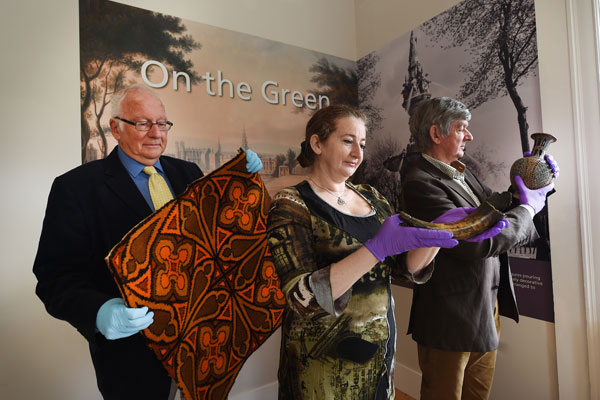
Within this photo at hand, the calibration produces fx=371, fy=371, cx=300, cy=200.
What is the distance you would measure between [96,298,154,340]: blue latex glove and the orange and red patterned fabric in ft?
0.12

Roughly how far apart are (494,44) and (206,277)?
2.23 meters

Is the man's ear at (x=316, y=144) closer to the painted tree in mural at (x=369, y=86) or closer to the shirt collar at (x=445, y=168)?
the shirt collar at (x=445, y=168)

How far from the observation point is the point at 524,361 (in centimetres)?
224

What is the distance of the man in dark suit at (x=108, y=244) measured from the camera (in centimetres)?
120

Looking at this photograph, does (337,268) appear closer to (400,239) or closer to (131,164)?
(400,239)

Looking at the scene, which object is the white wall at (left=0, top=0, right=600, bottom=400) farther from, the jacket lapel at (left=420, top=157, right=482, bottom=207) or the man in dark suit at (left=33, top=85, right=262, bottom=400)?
the man in dark suit at (left=33, top=85, right=262, bottom=400)

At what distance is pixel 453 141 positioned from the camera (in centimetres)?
171

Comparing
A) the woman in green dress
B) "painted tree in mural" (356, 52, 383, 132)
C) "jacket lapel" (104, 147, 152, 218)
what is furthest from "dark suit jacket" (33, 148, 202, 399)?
"painted tree in mural" (356, 52, 383, 132)

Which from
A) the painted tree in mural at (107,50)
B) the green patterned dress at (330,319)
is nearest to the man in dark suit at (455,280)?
the green patterned dress at (330,319)

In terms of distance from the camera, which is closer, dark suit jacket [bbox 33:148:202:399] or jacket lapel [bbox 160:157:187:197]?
dark suit jacket [bbox 33:148:202:399]

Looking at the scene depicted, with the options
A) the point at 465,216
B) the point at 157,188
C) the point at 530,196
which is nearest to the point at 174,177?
the point at 157,188

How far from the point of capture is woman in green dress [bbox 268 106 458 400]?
3.66ft

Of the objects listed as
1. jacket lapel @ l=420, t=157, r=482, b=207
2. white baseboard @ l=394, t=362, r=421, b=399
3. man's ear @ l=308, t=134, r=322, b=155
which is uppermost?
man's ear @ l=308, t=134, r=322, b=155

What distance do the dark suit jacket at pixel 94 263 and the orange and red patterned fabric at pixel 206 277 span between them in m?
0.15
